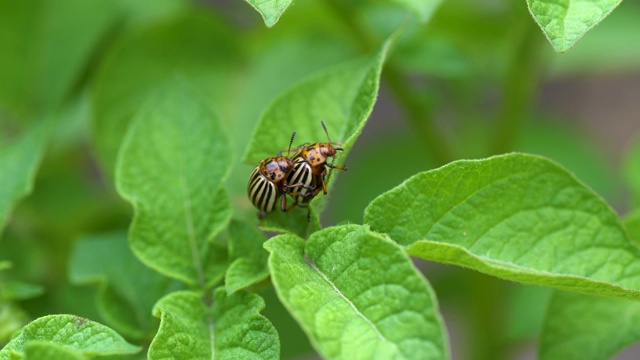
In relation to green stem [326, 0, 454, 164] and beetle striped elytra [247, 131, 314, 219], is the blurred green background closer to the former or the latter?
green stem [326, 0, 454, 164]

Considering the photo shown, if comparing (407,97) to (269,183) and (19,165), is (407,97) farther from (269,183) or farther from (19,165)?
(19,165)

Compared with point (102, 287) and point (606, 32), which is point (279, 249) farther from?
point (606, 32)

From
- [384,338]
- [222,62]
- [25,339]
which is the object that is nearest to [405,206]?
[384,338]

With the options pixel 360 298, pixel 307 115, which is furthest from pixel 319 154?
pixel 360 298

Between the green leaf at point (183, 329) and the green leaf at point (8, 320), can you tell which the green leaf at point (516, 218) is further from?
the green leaf at point (8, 320)

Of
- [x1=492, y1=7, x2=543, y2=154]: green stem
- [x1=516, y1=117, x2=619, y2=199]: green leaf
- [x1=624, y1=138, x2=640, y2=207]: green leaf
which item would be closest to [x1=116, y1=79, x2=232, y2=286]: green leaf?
[x1=492, y1=7, x2=543, y2=154]: green stem

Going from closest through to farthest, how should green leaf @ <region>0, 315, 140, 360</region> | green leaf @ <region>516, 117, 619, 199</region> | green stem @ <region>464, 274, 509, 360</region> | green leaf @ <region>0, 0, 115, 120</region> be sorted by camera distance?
1. green leaf @ <region>0, 315, 140, 360</region>
2. green stem @ <region>464, 274, 509, 360</region>
3. green leaf @ <region>0, 0, 115, 120</region>
4. green leaf @ <region>516, 117, 619, 199</region>

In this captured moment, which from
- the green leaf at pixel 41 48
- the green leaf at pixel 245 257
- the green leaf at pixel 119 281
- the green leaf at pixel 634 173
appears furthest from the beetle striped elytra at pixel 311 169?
the green leaf at pixel 41 48
